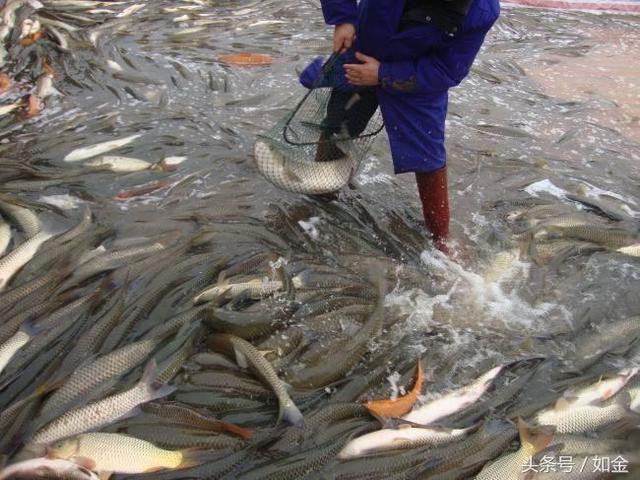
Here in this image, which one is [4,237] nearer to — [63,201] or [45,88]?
[63,201]

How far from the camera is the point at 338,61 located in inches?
142

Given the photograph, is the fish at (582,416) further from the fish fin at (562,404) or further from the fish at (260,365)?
the fish at (260,365)

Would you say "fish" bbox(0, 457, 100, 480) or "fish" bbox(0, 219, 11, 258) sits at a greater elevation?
"fish" bbox(0, 219, 11, 258)

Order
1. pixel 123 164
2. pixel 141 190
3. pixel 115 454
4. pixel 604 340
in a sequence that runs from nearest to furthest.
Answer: pixel 115 454 < pixel 604 340 < pixel 141 190 < pixel 123 164

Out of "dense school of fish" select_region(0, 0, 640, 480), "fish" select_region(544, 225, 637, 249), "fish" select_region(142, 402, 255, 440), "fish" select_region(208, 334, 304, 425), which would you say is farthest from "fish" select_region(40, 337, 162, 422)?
"fish" select_region(544, 225, 637, 249)

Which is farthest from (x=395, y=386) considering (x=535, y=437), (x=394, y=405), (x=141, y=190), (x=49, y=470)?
(x=141, y=190)

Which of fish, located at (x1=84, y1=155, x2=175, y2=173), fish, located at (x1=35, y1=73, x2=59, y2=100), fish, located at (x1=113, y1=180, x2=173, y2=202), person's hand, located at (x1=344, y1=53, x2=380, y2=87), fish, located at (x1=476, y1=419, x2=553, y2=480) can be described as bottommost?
fish, located at (x1=476, y1=419, x2=553, y2=480)

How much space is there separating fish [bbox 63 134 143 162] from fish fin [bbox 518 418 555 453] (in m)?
4.01

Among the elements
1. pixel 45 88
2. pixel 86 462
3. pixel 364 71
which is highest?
pixel 364 71

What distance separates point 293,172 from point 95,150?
2.14m

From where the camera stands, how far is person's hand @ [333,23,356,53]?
137 inches

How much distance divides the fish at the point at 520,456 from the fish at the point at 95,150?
3986 millimetres

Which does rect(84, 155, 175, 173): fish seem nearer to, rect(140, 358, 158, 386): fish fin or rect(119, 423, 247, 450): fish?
rect(140, 358, 158, 386): fish fin

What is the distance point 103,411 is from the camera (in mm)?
2568
